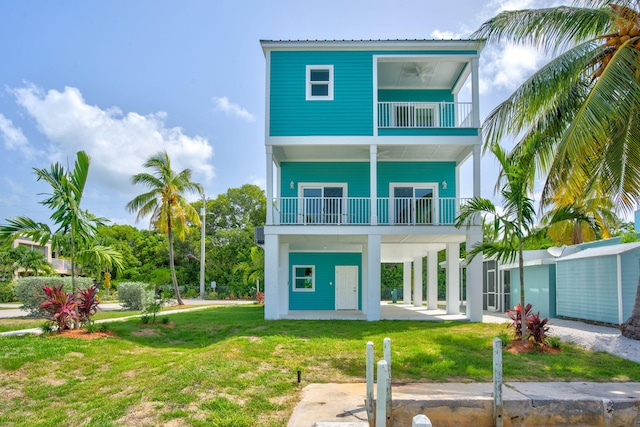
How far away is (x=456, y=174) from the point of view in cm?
1864

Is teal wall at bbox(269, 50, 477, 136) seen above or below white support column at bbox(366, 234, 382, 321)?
above

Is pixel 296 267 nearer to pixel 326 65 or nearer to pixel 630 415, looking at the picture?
pixel 326 65

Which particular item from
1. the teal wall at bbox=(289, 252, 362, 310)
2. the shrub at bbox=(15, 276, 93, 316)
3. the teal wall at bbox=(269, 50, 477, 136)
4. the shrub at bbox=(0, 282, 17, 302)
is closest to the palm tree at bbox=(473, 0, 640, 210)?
the teal wall at bbox=(269, 50, 477, 136)

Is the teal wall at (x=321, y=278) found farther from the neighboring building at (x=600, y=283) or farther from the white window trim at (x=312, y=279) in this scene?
the neighboring building at (x=600, y=283)

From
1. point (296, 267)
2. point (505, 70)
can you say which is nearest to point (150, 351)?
point (296, 267)

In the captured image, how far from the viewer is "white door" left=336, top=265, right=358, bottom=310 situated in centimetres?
2003

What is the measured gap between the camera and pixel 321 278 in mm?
20047

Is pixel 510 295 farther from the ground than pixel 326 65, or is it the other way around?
pixel 326 65

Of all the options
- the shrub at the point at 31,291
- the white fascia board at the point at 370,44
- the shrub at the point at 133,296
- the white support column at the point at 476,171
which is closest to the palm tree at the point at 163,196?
the shrub at the point at 133,296

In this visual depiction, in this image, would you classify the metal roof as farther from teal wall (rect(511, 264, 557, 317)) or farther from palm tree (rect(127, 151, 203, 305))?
palm tree (rect(127, 151, 203, 305))

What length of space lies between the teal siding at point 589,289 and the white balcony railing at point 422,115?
19.1 ft

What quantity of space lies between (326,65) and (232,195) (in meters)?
30.9

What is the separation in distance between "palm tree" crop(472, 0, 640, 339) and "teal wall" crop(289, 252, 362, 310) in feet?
30.4

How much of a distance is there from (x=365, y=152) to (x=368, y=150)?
35 centimetres
